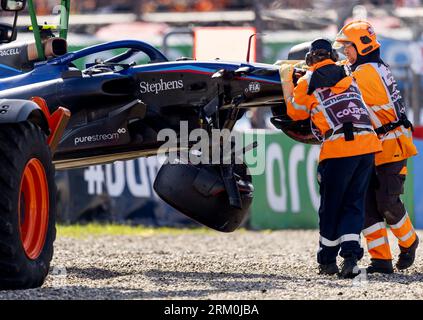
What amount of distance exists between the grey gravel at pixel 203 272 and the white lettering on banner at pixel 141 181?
44.2 inches

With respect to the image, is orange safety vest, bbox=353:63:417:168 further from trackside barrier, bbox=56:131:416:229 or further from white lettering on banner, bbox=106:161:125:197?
white lettering on banner, bbox=106:161:125:197

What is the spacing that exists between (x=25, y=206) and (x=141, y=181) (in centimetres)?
744

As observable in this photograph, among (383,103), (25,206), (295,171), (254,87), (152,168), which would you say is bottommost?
(295,171)

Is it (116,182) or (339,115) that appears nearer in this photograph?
(339,115)

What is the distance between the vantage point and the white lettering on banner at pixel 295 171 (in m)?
15.4

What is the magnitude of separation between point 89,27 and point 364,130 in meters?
11.7

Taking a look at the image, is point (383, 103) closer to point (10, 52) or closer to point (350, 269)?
point (350, 269)

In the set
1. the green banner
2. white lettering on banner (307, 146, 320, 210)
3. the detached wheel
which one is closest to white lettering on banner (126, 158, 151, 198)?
the green banner

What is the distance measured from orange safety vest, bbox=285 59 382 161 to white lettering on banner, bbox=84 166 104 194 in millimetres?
6788

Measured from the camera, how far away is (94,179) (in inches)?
629

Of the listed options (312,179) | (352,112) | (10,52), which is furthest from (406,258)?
(312,179)

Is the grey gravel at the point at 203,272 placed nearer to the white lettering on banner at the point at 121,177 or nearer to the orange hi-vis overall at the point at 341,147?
the orange hi-vis overall at the point at 341,147

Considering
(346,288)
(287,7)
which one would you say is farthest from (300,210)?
(346,288)

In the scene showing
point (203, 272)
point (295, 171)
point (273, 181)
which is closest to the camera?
point (203, 272)
